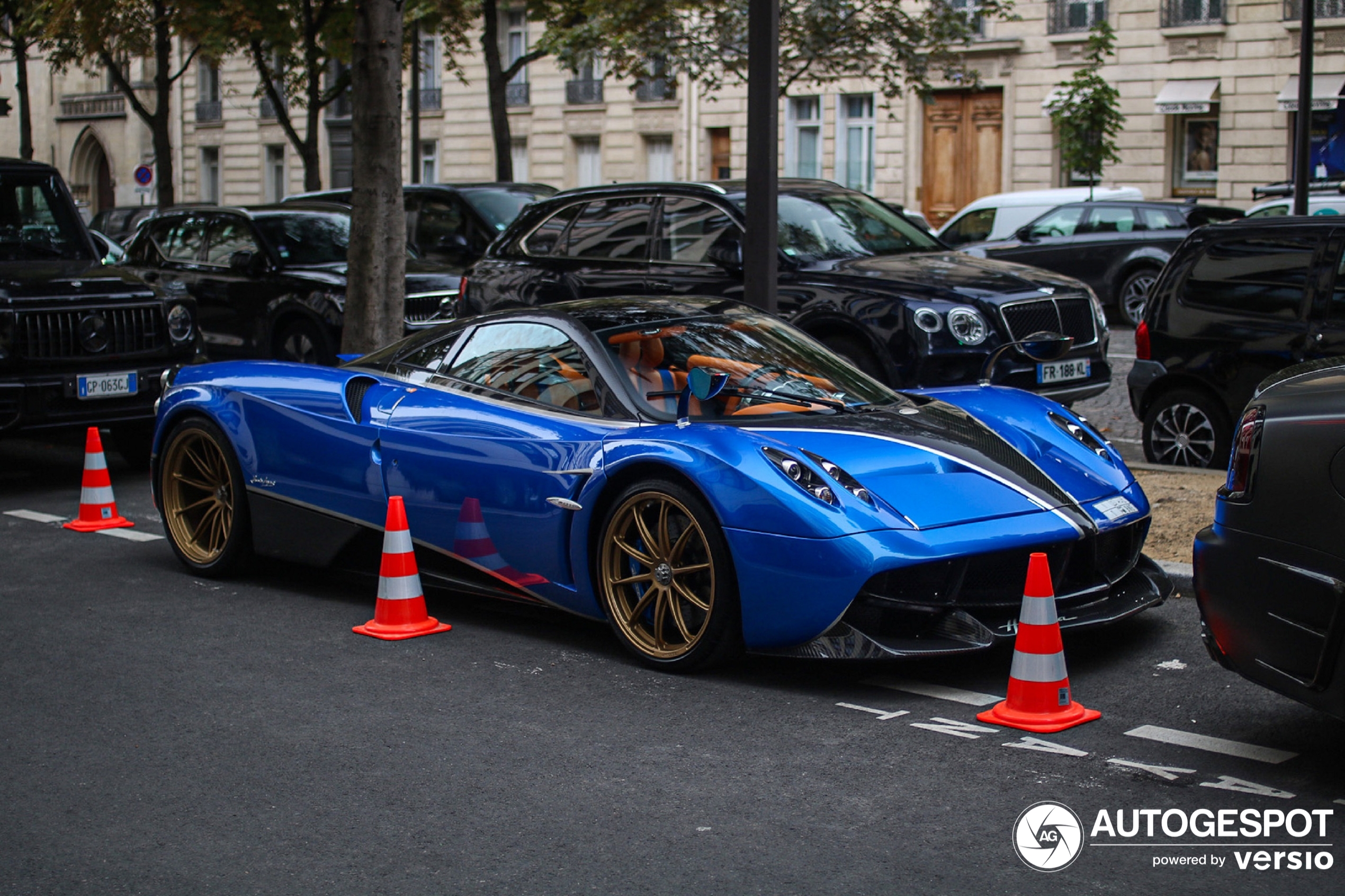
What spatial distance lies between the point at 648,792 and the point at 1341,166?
29.5 m

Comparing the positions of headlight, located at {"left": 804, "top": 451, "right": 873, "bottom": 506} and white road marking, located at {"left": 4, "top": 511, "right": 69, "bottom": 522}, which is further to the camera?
white road marking, located at {"left": 4, "top": 511, "right": 69, "bottom": 522}

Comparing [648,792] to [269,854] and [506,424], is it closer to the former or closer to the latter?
[269,854]

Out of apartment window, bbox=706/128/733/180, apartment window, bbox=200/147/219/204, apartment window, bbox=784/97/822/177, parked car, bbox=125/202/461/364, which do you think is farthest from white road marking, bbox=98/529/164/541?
apartment window, bbox=200/147/219/204

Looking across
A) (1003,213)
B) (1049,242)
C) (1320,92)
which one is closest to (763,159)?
(1049,242)

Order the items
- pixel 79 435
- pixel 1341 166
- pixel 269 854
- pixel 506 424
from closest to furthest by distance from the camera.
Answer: pixel 269 854, pixel 506 424, pixel 79 435, pixel 1341 166

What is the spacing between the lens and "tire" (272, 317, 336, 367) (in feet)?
46.4

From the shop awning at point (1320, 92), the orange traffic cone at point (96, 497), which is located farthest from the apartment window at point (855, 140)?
the orange traffic cone at point (96, 497)

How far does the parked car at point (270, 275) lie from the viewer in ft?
46.3

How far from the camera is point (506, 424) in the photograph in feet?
20.3

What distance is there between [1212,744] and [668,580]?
187 cm

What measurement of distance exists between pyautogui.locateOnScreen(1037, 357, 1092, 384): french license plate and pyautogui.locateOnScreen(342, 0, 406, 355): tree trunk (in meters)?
5.00

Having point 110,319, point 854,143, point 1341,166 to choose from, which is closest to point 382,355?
point 110,319

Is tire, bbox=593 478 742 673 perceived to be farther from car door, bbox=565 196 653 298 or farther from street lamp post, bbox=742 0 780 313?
car door, bbox=565 196 653 298

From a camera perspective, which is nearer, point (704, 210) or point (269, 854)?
point (269, 854)
